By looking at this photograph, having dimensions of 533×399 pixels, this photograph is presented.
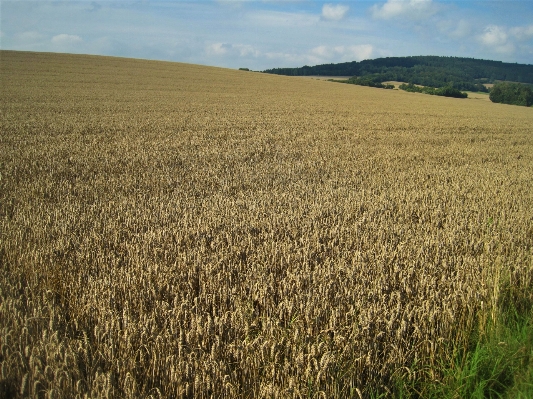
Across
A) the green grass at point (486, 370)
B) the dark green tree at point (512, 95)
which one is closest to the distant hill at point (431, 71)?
the dark green tree at point (512, 95)

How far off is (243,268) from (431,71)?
117232 millimetres

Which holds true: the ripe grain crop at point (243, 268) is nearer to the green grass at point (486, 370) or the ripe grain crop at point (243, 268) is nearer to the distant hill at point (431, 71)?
the green grass at point (486, 370)

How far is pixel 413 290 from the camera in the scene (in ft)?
13.5

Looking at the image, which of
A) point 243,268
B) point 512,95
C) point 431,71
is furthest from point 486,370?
point 431,71

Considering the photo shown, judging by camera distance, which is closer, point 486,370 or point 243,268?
point 486,370

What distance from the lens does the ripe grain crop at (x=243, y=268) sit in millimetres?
2818

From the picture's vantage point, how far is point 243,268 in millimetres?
4449

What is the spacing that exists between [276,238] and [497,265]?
2.53 m

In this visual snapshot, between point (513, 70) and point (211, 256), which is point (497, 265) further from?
point (513, 70)

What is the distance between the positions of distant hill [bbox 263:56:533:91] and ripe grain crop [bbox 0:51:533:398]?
86.5m

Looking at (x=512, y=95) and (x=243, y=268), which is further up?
(x=512, y=95)

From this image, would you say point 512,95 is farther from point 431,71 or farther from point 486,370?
point 486,370

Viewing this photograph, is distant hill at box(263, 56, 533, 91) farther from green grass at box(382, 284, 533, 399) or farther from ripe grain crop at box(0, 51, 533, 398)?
green grass at box(382, 284, 533, 399)

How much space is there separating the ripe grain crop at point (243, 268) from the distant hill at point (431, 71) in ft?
284
